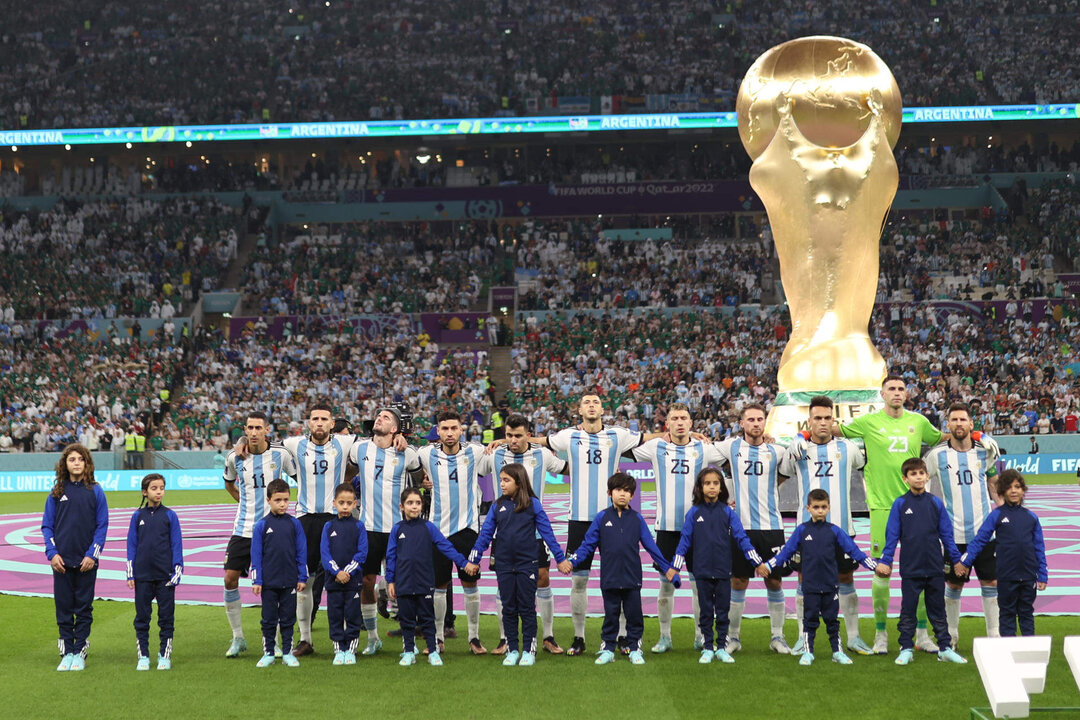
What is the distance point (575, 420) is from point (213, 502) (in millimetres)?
9706

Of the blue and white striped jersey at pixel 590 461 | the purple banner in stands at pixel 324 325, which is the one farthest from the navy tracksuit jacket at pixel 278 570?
the purple banner in stands at pixel 324 325

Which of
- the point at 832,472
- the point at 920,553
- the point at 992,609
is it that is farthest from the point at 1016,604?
the point at 832,472

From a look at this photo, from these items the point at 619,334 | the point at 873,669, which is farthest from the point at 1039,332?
the point at 873,669

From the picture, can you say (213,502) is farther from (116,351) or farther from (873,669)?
(873,669)

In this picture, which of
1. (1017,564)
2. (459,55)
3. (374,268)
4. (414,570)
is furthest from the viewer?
(459,55)

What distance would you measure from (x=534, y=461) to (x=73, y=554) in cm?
358

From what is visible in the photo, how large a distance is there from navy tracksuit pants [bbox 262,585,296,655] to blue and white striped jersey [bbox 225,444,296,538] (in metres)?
0.73

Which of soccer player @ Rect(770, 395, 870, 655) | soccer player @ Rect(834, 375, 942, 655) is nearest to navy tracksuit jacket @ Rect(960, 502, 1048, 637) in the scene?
soccer player @ Rect(834, 375, 942, 655)

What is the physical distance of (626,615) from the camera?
9.35 m

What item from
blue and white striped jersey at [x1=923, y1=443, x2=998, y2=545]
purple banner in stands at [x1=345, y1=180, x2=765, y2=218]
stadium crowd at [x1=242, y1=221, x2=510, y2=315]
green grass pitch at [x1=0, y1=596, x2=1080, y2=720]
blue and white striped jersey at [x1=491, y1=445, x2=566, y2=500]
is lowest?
green grass pitch at [x1=0, y1=596, x2=1080, y2=720]

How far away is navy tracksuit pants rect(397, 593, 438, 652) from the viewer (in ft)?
30.6

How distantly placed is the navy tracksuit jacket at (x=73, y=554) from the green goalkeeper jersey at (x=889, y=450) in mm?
5940

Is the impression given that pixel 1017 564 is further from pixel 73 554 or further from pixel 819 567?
pixel 73 554

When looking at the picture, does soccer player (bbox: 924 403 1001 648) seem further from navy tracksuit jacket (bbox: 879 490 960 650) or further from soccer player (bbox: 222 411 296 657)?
soccer player (bbox: 222 411 296 657)
